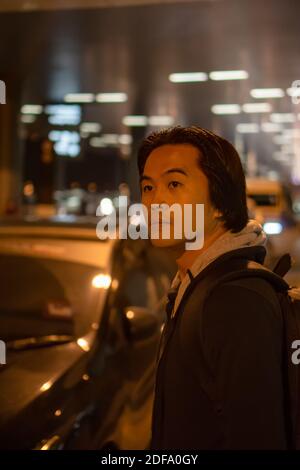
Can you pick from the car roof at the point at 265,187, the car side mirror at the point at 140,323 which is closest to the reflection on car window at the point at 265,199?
the car roof at the point at 265,187

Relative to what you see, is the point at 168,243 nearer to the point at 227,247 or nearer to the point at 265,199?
the point at 227,247

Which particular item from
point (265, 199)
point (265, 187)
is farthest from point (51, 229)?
point (265, 187)

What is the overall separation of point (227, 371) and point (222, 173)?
1.80ft

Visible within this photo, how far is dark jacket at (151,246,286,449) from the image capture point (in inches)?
59.9

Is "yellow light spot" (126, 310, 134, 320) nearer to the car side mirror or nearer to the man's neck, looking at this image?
the car side mirror

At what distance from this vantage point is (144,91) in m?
18.3

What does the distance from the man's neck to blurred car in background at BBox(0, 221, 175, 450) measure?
1.05 m

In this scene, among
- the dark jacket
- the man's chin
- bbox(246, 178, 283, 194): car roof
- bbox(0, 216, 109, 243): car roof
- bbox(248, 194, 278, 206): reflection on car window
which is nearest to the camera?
the dark jacket

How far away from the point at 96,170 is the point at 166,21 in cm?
4049

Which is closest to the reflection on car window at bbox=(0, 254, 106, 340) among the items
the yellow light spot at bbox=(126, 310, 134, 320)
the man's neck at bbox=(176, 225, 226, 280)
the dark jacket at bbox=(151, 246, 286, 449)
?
the yellow light spot at bbox=(126, 310, 134, 320)

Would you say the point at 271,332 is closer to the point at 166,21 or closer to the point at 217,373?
the point at 217,373

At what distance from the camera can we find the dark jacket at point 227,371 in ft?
4.99

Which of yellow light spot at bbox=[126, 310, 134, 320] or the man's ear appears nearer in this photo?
the man's ear

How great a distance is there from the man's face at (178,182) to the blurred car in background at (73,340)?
1159 mm
